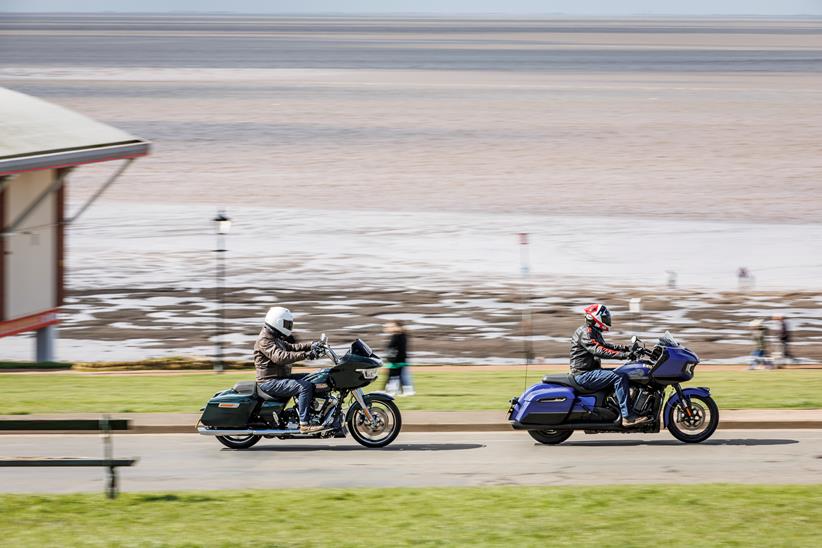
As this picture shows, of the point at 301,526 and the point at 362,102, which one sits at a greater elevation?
the point at 362,102

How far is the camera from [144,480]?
14.9 metres

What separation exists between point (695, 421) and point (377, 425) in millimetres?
4105

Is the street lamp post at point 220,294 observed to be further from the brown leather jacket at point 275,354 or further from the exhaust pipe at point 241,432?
the brown leather jacket at point 275,354

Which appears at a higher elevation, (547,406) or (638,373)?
(638,373)

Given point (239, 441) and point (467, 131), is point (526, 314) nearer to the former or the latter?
point (239, 441)

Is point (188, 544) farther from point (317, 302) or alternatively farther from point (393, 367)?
point (317, 302)

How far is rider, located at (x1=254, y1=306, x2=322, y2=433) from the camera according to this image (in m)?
16.2

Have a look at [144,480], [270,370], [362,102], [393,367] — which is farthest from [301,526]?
[362,102]

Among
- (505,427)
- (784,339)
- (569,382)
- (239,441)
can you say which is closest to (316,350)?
(239,441)

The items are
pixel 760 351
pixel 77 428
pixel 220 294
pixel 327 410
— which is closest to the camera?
pixel 77 428

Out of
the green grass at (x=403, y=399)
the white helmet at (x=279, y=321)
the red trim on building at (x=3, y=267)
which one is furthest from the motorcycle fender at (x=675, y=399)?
the red trim on building at (x=3, y=267)

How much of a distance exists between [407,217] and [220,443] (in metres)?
36.5

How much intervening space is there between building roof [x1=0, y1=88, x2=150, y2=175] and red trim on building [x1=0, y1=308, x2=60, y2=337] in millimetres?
3662

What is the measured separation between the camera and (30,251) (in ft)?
96.2
